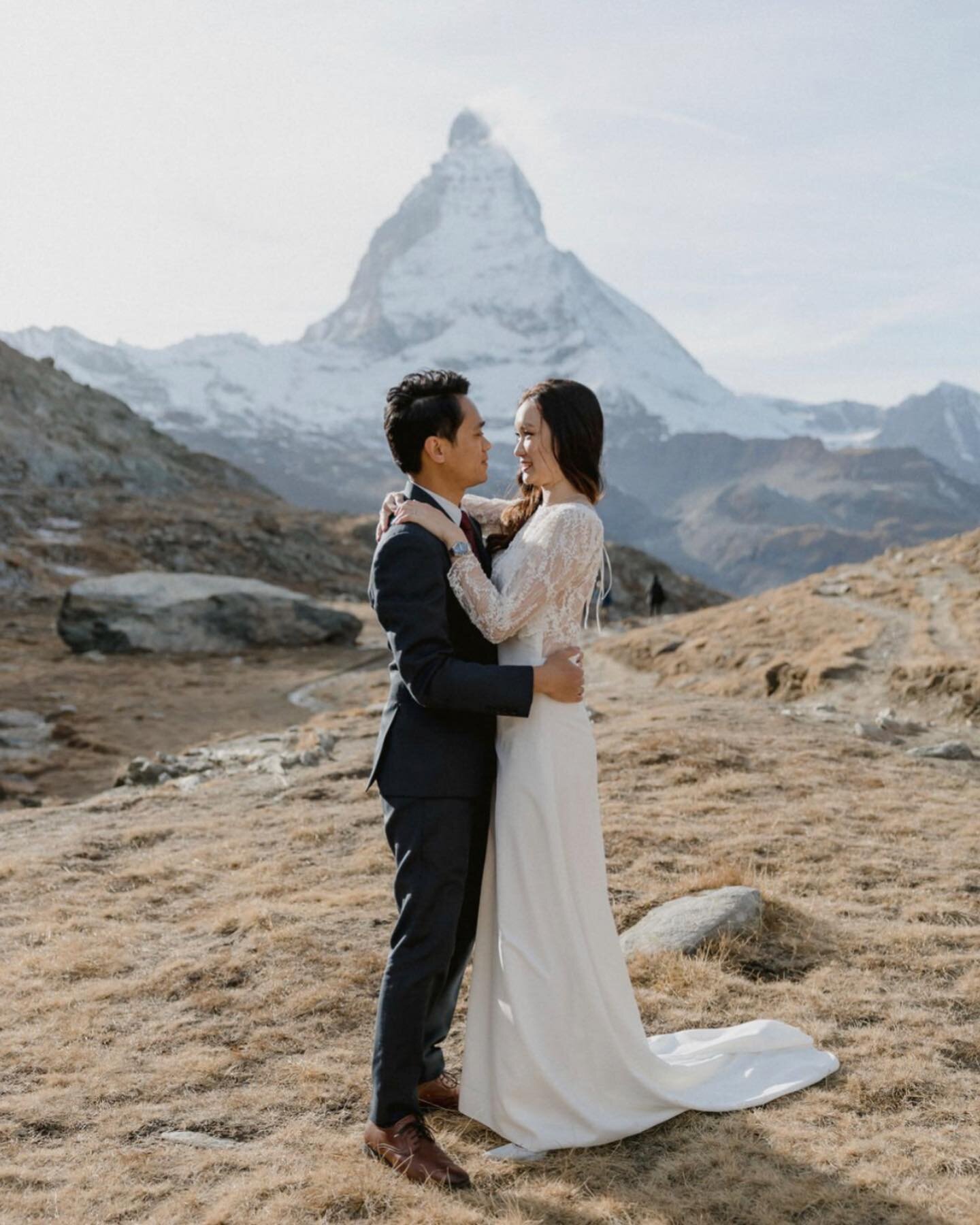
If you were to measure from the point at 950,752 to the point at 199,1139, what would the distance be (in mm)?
8829

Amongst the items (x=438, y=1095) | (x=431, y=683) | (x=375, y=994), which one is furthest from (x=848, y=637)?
(x=431, y=683)

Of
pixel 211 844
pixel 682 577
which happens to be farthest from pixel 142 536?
pixel 211 844

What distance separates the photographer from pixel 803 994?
18.3 feet

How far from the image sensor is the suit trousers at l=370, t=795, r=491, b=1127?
406 cm

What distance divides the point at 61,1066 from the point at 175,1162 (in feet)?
3.69

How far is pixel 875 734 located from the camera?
11992mm

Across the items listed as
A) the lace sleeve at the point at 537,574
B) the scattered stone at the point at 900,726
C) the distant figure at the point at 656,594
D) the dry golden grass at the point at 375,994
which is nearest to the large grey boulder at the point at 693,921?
the dry golden grass at the point at 375,994

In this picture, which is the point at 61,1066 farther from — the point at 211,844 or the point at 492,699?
the point at 211,844

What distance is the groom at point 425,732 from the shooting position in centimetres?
395

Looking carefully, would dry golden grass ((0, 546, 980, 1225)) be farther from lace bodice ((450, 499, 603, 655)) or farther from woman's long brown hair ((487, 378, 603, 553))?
woman's long brown hair ((487, 378, 603, 553))

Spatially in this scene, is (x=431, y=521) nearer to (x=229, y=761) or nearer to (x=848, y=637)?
(x=229, y=761)

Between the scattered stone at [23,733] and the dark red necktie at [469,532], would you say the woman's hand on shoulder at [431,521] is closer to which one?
the dark red necktie at [469,532]

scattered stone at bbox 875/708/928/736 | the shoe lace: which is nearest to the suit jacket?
the shoe lace

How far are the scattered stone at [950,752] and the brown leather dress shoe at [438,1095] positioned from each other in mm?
7760
